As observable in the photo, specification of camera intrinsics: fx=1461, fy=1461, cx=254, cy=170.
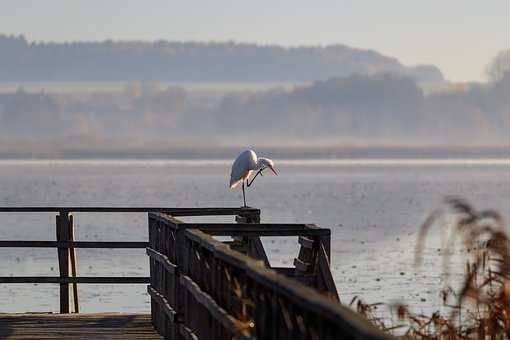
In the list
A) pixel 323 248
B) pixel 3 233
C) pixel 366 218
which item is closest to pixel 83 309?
pixel 323 248

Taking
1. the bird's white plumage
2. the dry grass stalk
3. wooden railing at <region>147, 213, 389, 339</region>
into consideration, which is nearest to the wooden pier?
wooden railing at <region>147, 213, 389, 339</region>

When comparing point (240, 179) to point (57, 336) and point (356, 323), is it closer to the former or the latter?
point (57, 336)

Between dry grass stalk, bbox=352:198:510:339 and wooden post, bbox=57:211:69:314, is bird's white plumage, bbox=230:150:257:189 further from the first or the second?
dry grass stalk, bbox=352:198:510:339

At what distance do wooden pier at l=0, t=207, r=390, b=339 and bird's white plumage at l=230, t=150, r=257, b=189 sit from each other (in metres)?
4.49

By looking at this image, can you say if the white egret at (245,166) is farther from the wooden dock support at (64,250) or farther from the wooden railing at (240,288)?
the wooden railing at (240,288)

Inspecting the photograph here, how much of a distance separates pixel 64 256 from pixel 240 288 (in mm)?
8672

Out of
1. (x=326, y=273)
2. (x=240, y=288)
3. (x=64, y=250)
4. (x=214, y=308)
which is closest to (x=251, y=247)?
(x=64, y=250)

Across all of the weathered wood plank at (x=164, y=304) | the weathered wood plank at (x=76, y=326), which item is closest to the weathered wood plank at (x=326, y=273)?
the weathered wood plank at (x=164, y=304)

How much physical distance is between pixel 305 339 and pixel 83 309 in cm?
1852

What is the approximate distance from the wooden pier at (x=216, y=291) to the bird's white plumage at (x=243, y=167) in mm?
4487

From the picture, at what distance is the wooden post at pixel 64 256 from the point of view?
16.2 meters

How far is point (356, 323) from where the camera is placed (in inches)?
225

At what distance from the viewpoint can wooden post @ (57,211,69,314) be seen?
Result: 1622cm

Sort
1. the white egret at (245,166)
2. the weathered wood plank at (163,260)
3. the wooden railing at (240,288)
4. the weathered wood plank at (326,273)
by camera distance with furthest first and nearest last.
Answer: the white egret at (245,166) < the weathered wood plank at (163,260) < the weathered wood plank at (326,273) < the wooden railing at (240,288)
